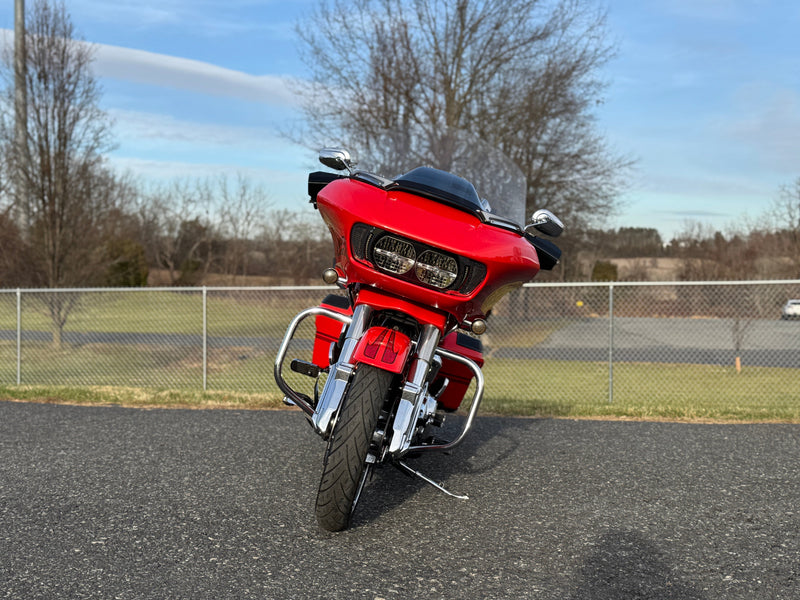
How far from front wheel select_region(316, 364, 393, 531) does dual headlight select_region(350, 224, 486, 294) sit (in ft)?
1.87

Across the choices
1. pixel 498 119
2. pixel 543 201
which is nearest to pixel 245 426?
pixel 498 119

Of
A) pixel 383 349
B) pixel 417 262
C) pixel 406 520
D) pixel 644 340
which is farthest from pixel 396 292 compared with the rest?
pixel 644 340

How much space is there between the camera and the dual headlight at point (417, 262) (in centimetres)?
373

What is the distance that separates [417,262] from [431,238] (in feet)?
0.52

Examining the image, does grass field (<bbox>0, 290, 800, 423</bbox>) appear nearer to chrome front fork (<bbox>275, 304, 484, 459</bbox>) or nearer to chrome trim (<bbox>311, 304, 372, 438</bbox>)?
chrome front fork (<bbox>275, 304, 484, 459</bbox>)

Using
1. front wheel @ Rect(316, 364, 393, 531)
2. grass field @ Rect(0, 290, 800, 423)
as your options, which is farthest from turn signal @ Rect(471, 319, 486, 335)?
grass field @ Rect(0, 290, 800, 423)

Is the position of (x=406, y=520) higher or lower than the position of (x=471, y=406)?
lower

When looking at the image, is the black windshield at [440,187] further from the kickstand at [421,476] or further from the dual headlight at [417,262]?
the kickstand at [421,476]

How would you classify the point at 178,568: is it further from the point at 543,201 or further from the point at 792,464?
the point at 543,201

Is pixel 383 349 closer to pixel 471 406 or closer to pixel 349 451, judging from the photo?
pixel 349 451

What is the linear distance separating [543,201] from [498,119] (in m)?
3.11

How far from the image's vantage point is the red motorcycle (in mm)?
3615

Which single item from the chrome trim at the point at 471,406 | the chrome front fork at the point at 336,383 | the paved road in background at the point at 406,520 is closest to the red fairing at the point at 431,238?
the chrome front fork at the point at 336,383

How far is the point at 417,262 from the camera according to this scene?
12.3 feet
